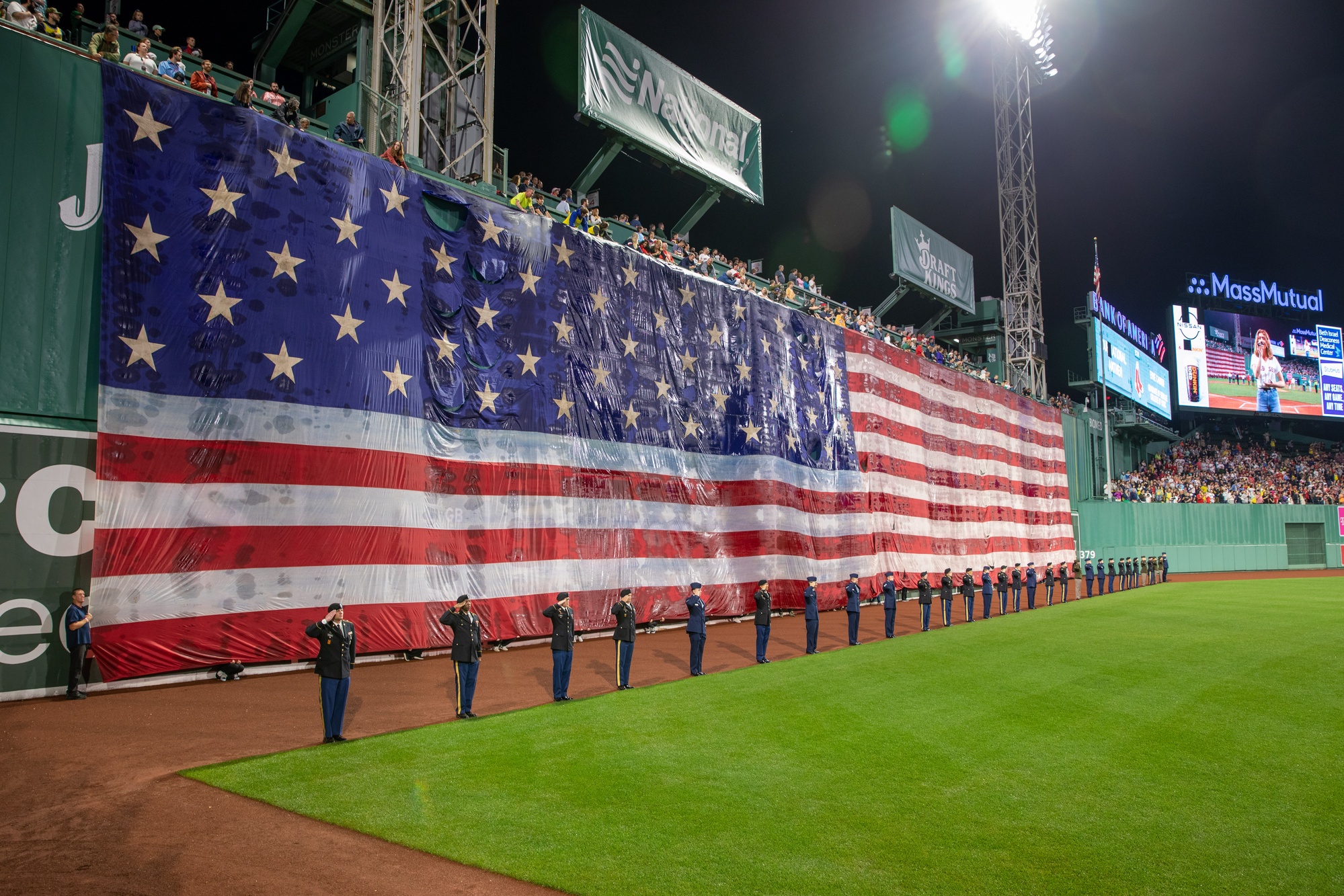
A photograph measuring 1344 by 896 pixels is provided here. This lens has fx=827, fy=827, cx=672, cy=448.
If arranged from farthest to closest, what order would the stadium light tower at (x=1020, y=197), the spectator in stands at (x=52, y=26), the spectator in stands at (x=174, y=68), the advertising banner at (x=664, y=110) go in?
1. the stadium light tower at (x=1020, y=197)
2. the advertising banner at (x=664, y=110)
3. the spectator in stands at (x=174, y=68)
4. the spectator in stands at (x=52, y=26)

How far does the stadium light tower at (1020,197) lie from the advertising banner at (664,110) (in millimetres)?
20317

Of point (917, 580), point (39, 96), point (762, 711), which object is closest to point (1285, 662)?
point (762, 711)

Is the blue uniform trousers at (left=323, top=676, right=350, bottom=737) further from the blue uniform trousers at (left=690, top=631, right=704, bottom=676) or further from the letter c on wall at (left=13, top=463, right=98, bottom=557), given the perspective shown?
the blue uniform trousers at (left=690, top=631, right=704, bottom=676)

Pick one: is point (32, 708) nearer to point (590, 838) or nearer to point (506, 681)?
point (506, 681)

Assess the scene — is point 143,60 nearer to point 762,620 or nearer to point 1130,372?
point 762,620

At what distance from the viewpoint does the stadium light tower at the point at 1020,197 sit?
1758 inches

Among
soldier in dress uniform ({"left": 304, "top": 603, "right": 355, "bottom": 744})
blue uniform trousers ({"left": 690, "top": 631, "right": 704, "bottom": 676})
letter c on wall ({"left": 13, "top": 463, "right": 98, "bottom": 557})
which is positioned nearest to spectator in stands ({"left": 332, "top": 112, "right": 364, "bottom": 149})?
letter c on wall ({"left": 13, "top": 463, "right": 98, "bottom": 557})

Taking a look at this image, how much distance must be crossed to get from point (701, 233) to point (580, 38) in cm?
1660

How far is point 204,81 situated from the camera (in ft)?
50.1

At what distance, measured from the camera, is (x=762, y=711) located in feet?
37.5

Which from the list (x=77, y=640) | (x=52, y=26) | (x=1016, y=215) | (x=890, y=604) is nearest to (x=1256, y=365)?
(x=1016, y=215)

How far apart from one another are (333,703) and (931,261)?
1615 inches

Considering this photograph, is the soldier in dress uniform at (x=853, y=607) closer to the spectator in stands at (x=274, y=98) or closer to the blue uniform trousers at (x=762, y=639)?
the blue uniform trousers at (x=762, y=639)

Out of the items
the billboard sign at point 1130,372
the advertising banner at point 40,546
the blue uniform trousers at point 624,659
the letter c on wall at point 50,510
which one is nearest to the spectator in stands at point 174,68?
the advertising banner at point 40,546
